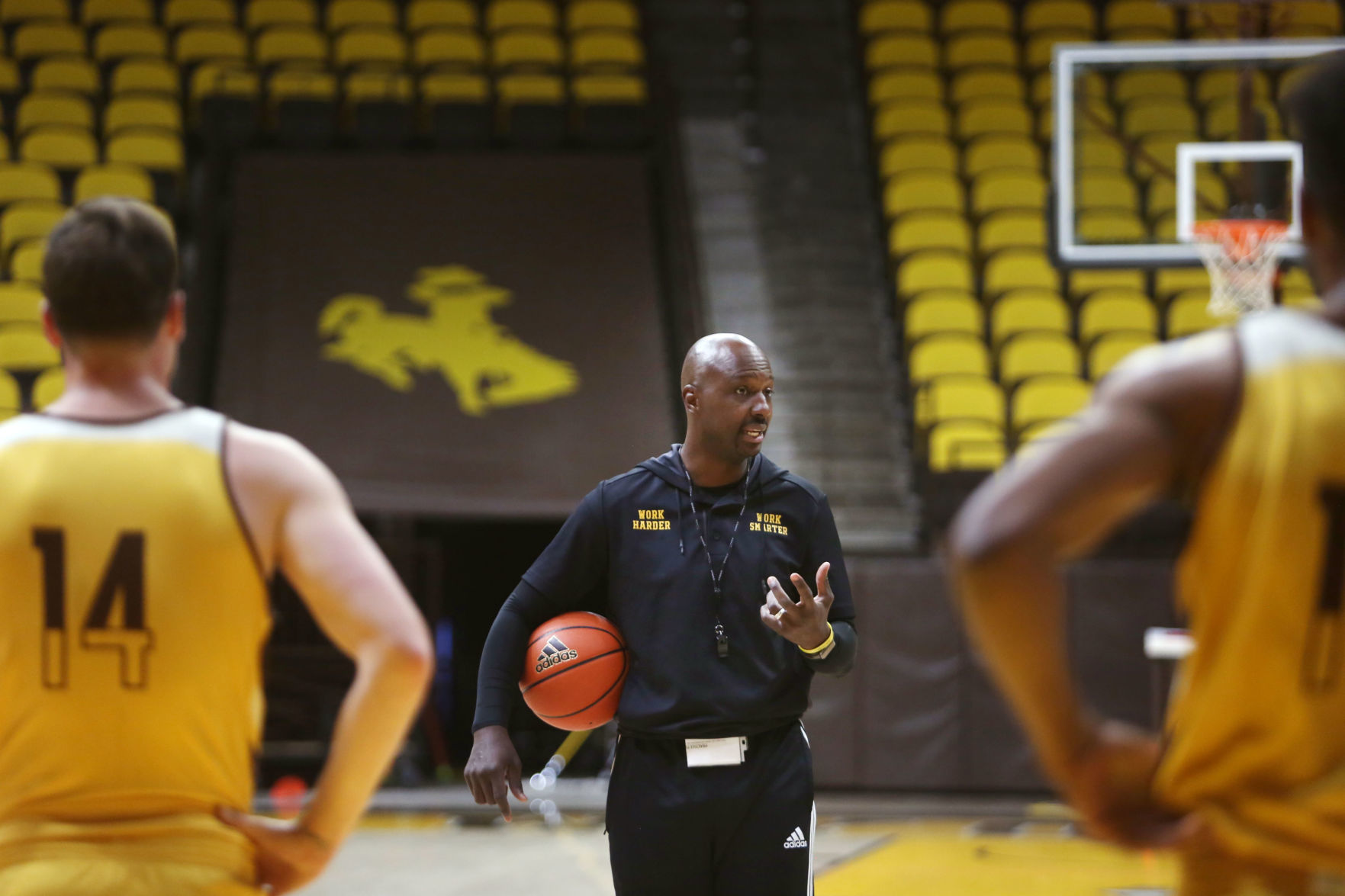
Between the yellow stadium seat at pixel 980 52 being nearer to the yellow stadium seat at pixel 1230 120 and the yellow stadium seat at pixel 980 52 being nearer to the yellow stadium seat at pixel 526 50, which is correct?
the yellow stadium seat at pixel 1230 120

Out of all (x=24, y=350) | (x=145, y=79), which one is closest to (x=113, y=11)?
(x=145, y=79)

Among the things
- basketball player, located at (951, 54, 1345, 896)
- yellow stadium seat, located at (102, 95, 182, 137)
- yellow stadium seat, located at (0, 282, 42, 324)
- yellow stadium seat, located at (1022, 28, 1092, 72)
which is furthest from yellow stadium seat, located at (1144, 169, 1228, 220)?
basketball player, located at (951, 54, 1345, 896)

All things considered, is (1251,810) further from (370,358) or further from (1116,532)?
(370,358)

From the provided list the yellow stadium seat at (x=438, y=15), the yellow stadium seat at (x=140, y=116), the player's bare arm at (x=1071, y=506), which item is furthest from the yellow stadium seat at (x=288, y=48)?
the player's bare arm at (x=1071, y=506)

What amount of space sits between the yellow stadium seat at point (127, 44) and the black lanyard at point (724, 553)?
11.9m

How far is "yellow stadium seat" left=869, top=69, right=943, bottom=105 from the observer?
1430 cm

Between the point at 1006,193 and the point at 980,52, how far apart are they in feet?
7.61

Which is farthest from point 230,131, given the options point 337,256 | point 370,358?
point 370,358

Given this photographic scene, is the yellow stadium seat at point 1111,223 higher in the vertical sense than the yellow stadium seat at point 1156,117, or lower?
lower

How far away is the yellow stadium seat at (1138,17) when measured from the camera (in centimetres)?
1513

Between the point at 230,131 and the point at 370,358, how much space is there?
3.15 metres

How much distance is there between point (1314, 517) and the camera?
1752mm

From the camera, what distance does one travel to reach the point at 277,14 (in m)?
14.6

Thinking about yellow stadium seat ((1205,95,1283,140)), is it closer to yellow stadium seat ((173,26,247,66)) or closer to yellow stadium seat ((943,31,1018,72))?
yellow stadium seat ((943,31,1018,72))
